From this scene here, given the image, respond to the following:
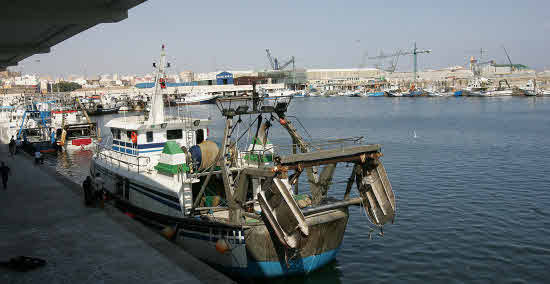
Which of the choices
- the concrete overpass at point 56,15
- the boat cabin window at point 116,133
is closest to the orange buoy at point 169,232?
the concrete overpass at point 56,15

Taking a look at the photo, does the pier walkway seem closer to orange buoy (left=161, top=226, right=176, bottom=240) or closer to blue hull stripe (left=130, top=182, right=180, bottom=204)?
orange buoy (left=161, top=226, right=176, bottom=240)

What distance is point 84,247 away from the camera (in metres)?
12.4

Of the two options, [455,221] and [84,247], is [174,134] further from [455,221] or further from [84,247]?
[455,221]

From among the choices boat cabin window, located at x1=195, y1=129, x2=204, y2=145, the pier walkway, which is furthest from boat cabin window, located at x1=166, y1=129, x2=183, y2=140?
the pier walkway

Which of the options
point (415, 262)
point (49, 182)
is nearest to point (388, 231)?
point (415, 262)

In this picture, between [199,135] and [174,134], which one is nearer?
[174,134]

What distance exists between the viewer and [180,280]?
997 centimetres

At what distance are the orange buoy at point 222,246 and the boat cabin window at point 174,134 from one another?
7.21 m

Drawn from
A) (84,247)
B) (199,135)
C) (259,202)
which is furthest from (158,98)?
(259,202)

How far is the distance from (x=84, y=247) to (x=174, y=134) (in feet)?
24.8

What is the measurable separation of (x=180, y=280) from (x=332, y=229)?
208 inches

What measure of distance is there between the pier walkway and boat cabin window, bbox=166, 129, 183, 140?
420 centimetres

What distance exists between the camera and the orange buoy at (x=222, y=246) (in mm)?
13137

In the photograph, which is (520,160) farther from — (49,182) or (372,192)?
(49,182)
